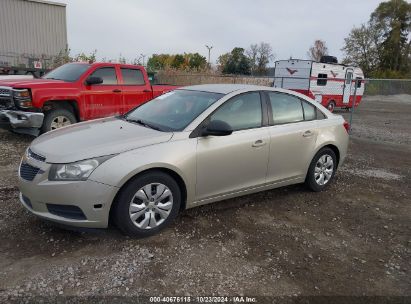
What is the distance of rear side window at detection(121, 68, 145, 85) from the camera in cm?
884

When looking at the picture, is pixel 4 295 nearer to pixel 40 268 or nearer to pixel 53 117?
pixel 40 268

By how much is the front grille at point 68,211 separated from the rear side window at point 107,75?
538cm

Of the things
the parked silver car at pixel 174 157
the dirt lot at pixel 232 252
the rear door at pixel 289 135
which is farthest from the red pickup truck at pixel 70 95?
the rear door at pixel 289 135

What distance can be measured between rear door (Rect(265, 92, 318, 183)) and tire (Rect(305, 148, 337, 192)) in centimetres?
18

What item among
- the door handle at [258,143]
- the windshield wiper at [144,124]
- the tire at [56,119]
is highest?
the windshield wiper at [144,124]

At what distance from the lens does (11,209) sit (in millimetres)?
4316

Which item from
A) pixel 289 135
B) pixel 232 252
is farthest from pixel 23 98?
pixel 232 252

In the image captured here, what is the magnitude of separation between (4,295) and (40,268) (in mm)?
397

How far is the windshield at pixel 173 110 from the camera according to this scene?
418 cm

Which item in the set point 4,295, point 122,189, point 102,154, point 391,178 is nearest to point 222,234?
point 122,189

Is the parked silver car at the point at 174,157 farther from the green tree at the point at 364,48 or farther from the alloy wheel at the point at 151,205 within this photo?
the green tree at the point at 364,48

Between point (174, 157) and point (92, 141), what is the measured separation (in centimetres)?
85

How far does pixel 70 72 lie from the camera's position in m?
8.27

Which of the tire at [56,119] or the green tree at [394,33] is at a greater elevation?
the green tree at [394,33]
